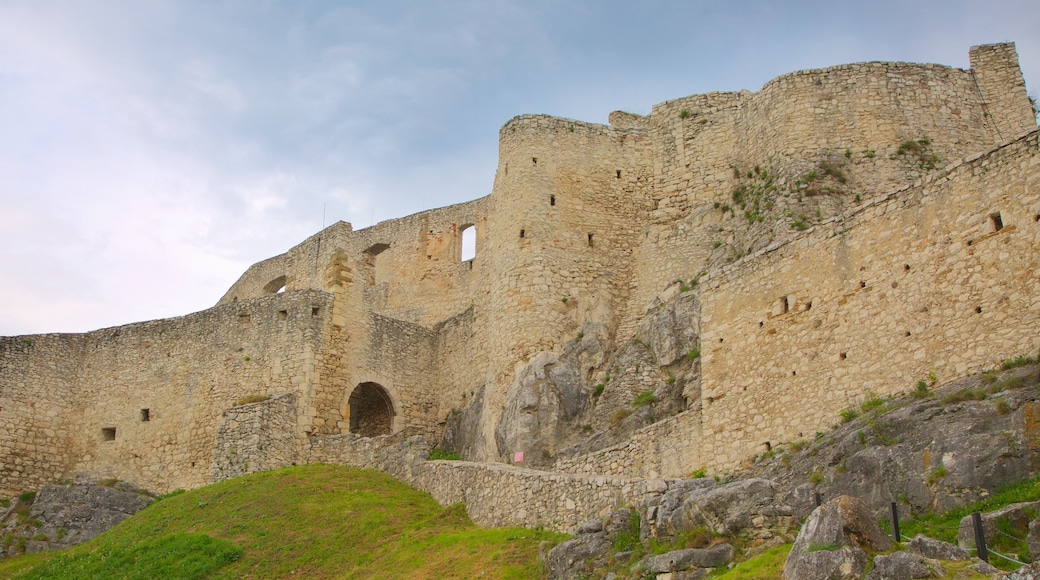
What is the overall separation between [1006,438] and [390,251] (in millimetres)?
33578

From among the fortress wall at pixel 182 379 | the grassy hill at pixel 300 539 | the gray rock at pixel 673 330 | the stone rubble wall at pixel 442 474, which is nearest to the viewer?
the stone rubble wall at pixel 442 474

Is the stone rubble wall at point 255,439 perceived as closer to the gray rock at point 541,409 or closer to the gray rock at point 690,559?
the gray rock at point 541,409

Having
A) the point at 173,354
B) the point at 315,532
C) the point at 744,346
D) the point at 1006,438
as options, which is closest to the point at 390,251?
the point at 173,354

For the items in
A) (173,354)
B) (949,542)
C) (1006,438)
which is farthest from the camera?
(173,354)

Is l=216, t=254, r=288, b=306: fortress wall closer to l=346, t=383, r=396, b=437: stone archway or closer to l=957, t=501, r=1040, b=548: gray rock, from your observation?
l=346, t=383, r=396, b=437: stone archway

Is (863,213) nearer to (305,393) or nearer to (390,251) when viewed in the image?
(305,393)

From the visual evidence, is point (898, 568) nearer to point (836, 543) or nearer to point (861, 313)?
point (836, 543)

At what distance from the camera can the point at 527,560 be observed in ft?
60.9

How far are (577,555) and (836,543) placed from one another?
6.03m

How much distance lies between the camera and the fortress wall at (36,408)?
32406mm

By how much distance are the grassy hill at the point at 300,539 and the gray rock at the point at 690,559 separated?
140 inches

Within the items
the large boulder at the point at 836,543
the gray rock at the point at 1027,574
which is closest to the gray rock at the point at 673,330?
the large boulder at the point at 836,543

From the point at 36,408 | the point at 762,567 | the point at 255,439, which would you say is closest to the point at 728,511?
the point at 762,567

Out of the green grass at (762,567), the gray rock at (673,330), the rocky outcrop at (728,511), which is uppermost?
the gray rock at (673,330)
